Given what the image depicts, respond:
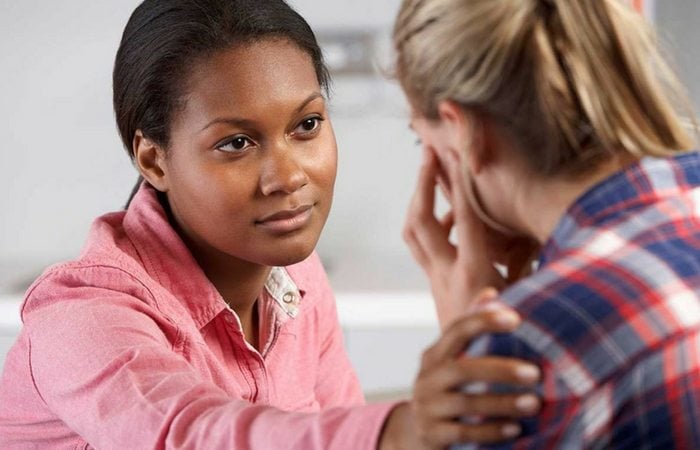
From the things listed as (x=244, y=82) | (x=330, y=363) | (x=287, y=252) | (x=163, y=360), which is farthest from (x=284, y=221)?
(x=330, y=363)

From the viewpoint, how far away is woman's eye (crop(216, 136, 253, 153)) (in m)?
1.43

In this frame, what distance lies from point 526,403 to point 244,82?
0.66 metres

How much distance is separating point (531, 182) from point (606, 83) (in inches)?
4.3

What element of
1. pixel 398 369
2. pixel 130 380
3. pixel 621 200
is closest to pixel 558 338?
pixel 621 200

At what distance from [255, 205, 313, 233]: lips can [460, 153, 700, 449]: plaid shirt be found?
526 mm

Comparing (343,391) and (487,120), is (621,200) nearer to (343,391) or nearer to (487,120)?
(487,120)

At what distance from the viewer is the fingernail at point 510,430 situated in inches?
36.1

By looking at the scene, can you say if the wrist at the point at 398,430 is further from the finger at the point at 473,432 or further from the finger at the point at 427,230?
the finger at the point at 427,230

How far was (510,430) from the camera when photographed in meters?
0.92

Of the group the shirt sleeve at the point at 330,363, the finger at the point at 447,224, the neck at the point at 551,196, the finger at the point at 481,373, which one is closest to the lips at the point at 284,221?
the finger at the point at 447,224

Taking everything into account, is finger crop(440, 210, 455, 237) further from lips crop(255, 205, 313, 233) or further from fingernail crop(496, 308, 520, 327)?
fingernail crop(496, 308, 520, 327)

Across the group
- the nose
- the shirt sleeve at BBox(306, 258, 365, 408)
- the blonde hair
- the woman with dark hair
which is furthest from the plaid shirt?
the shirt sleeve at BBox(306, 258, 365, 408)

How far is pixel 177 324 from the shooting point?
1415mm

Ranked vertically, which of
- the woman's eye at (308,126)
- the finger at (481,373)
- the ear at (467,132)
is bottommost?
the finger at (481,373)
